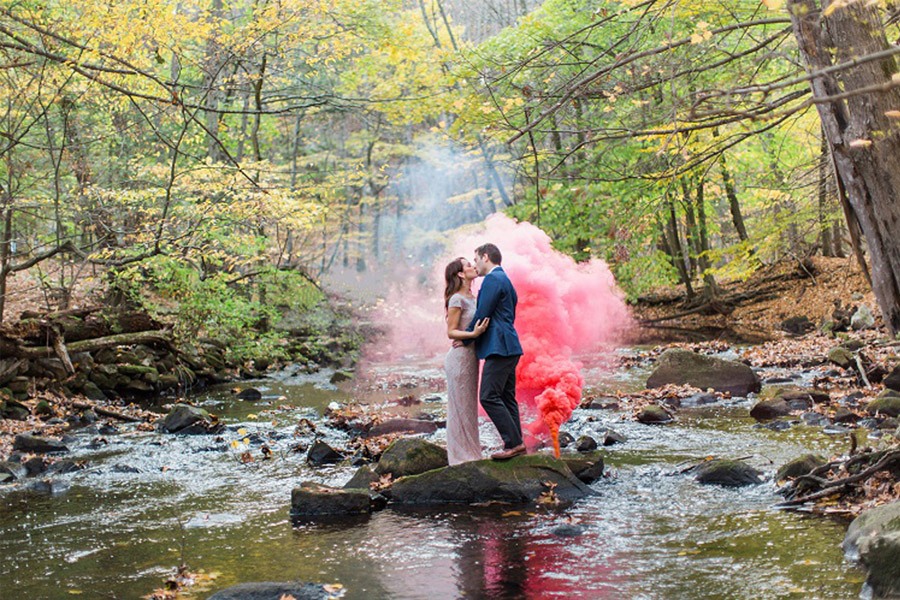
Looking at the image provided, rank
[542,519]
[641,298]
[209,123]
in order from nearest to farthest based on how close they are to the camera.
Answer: [542,519], [209,123], [641,298]

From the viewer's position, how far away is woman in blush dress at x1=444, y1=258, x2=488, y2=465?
816 cm

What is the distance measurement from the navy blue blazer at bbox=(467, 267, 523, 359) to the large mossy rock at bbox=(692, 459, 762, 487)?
2.27m

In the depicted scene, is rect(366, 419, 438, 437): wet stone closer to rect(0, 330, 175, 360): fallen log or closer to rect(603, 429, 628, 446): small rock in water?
rect(603, 429, 628, 446): small rock in water

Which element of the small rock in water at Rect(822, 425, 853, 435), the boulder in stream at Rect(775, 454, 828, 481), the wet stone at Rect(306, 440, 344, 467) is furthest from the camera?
the wet stone at Rect(306, 440, 344, 467)

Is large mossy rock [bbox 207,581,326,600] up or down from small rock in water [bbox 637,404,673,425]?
up

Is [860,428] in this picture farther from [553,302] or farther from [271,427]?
[271,427]

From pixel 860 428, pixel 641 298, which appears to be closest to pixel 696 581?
pixel 860 428

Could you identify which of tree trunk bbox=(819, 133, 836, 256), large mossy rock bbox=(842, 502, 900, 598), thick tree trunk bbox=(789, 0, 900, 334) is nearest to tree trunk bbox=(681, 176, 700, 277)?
tree trunk bbox=(819, 133, 836, 256)

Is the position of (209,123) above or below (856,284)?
above

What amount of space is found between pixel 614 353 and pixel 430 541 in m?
15.7

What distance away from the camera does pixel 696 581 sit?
5.47 m

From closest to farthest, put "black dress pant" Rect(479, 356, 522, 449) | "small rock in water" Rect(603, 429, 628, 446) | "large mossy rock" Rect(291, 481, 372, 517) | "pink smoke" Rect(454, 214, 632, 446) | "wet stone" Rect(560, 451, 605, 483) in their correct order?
1. "large mossy rock" Rect(291, 481, 372, 517)
2. "black dress pant" Rect(479, 356, 522, 449)
3. "wet stone" Rect(560, 451, 605, 483)
4. "pink smoke" Rect(454, 214, 632, 446)
5. "small rock in water" Rect(603, 429, 628, 446)

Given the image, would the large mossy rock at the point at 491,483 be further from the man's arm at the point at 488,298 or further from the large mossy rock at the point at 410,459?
the man's arm at the point at 488,298

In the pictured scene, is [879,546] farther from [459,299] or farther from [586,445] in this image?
[586,445]
